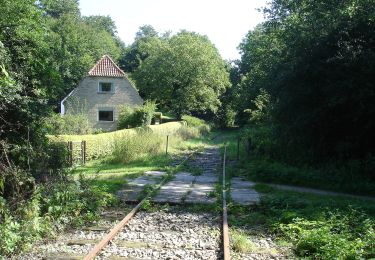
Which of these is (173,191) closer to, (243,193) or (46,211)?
(243,193)

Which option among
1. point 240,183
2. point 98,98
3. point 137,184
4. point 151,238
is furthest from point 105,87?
point 151,238

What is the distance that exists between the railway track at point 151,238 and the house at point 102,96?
33256mm

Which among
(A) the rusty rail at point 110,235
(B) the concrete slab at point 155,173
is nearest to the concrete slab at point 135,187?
(B) the concrete slab at point 155,173

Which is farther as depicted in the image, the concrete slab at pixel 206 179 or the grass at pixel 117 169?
the concrete slab at pixel 206 179

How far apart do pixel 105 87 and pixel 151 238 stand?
119 feet

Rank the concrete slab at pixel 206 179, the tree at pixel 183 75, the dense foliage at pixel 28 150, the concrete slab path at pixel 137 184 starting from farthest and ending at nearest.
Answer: the tree at pixel 183 75, the concrete slab at pixel 206 179, the concrete slab path at pixel 137 184, the dense foliage at pixel 28 150

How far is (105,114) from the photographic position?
137 ft

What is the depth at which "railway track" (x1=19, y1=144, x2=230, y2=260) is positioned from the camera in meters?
6.00

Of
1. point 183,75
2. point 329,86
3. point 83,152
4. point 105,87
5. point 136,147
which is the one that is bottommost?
point 83,152

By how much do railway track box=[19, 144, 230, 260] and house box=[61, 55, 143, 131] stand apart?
109ft

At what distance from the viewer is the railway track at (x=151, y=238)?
19.7ft

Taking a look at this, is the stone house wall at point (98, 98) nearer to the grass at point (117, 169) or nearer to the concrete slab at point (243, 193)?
the grass at point (117, 169)

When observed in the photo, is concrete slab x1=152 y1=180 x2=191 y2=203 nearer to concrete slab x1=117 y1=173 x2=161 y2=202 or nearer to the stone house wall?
concrete slab x1=117 y1=173 x2=161 y2=202

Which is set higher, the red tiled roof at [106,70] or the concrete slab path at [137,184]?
the red tiled roof at [106,70]
